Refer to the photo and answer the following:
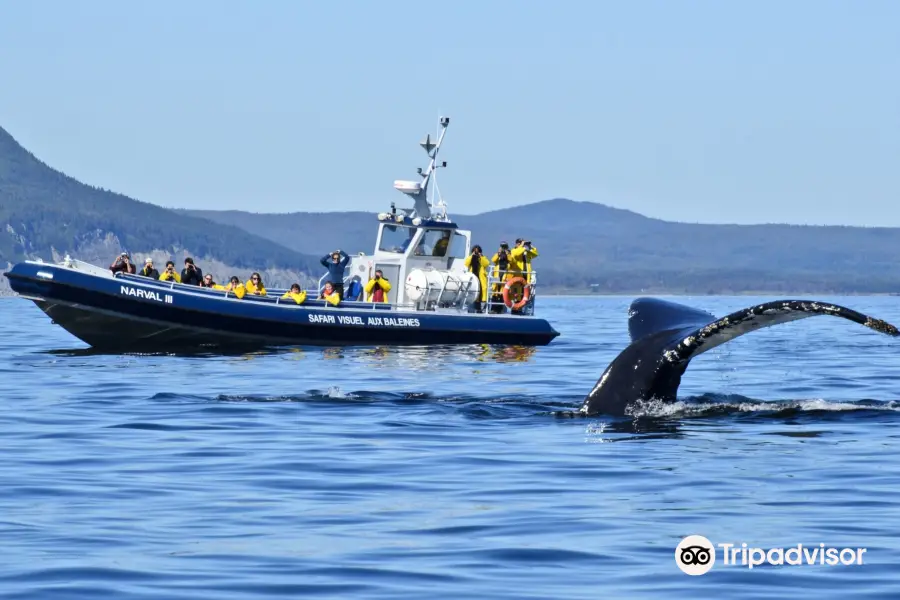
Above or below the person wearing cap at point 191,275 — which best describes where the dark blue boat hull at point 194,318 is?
below

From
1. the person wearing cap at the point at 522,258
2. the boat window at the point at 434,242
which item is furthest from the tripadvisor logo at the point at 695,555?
the boat window at the point at 434,242

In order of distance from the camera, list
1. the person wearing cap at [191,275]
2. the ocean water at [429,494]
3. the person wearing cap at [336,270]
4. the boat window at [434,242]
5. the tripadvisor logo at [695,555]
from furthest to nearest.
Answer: the boat window at [434,242] < the person wearing cap at [336,270] < the person wearing cap at [191,275] < the tripadvisor logo at [695,555] < the ocean water at [429,494]

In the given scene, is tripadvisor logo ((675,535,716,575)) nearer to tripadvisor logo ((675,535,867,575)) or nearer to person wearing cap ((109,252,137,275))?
tripadvisor logo ((675,535,867,575))

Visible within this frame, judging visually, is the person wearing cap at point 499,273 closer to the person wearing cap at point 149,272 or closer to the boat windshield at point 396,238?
the boat windshield at point 396,238

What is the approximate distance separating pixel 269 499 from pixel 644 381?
4.07 m

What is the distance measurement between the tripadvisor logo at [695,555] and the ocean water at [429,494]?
0.20 feet

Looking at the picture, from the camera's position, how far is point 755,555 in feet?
28.8

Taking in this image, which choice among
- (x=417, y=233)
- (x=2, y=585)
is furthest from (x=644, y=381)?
(x=417, y=233)

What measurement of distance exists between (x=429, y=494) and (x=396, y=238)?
25.8 metres

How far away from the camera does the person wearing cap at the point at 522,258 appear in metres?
35.8

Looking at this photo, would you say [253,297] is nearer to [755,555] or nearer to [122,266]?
[122,266]

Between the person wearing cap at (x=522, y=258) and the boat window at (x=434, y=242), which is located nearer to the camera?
the person wearing cap at (x=522, y=258)

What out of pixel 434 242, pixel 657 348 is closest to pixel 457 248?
pixel 434 242

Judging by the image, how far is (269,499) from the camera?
36.0 feet
